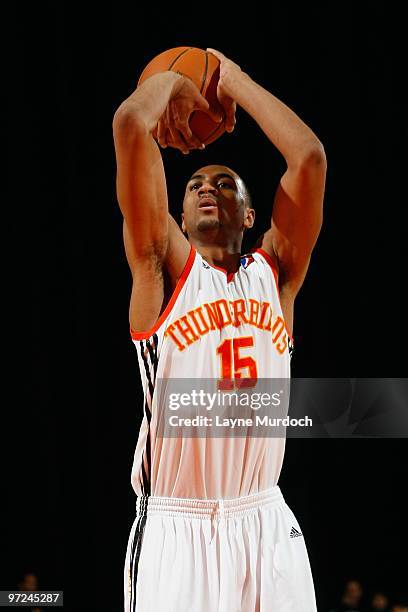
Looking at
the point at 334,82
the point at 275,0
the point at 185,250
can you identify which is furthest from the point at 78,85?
the point at 185,250

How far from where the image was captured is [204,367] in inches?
95.4

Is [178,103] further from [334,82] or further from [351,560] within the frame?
[351,560]

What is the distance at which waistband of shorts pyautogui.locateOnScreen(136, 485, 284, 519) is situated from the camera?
239 cm

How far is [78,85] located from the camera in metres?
5.66

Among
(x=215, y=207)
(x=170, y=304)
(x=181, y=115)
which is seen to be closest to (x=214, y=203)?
(x=215, y=207)

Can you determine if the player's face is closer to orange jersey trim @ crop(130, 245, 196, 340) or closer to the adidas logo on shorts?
orange jersey trim @ crop(130, 245, 196, 340)

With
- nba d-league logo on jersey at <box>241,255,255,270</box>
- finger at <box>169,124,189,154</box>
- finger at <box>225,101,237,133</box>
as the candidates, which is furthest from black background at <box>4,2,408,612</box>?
nba d-league logo on jersey at <box>241,255,255,270</box>

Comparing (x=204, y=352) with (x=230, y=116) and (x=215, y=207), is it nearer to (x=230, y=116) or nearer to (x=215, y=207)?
(x=215, y=207)

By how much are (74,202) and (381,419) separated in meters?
2.65

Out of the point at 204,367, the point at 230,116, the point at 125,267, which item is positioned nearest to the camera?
the point at 204,367

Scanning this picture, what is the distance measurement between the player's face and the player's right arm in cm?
16

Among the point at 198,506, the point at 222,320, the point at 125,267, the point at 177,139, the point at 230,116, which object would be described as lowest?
the point at 198,506

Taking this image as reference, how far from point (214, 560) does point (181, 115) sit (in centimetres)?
145

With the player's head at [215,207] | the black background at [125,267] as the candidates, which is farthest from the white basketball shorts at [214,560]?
the black background at [125,267]
